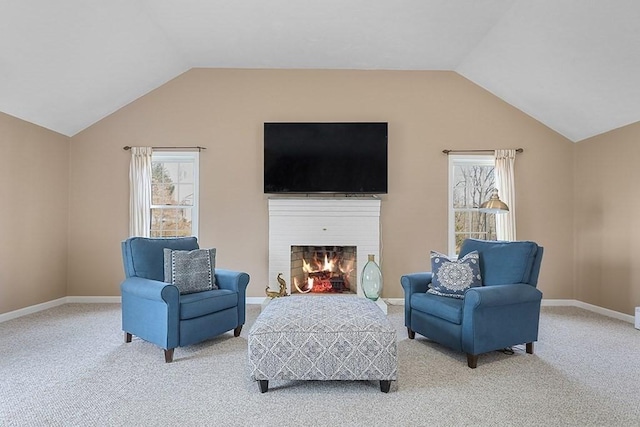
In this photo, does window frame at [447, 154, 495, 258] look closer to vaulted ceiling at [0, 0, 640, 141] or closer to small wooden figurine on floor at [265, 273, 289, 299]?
vaulted ceiling at [0, 0, 640, 141]

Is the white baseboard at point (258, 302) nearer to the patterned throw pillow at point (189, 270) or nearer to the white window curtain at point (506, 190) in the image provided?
the white window curtain at point (506, 190)

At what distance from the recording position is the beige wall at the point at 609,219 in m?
4.82

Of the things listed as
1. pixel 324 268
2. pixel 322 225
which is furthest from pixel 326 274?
pixel 322 225

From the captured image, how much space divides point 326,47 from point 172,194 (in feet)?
10.0

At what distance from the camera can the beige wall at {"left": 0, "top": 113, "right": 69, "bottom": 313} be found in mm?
4641

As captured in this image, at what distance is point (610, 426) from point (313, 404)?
5.84ft

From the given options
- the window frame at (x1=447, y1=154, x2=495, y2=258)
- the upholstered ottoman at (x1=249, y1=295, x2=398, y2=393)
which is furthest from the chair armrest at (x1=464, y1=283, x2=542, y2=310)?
the window frame at (x1=447, y1=154, x2=495, y2=258)

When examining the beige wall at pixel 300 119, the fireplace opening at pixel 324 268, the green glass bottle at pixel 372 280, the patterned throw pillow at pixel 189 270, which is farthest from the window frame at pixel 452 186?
the patterned throw pillow at pixel 189 270

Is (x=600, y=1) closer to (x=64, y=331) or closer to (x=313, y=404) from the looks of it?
(x=313, y=404)

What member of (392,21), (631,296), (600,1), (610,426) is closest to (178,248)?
(392,21)

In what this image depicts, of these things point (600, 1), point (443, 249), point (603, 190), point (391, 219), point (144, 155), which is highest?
point (600, 1)

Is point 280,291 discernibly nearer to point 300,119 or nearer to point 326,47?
point 300,119

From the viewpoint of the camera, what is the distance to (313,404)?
2561mm

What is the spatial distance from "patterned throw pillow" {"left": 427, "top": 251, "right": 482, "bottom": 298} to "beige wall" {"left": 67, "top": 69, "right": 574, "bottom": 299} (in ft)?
6.13
